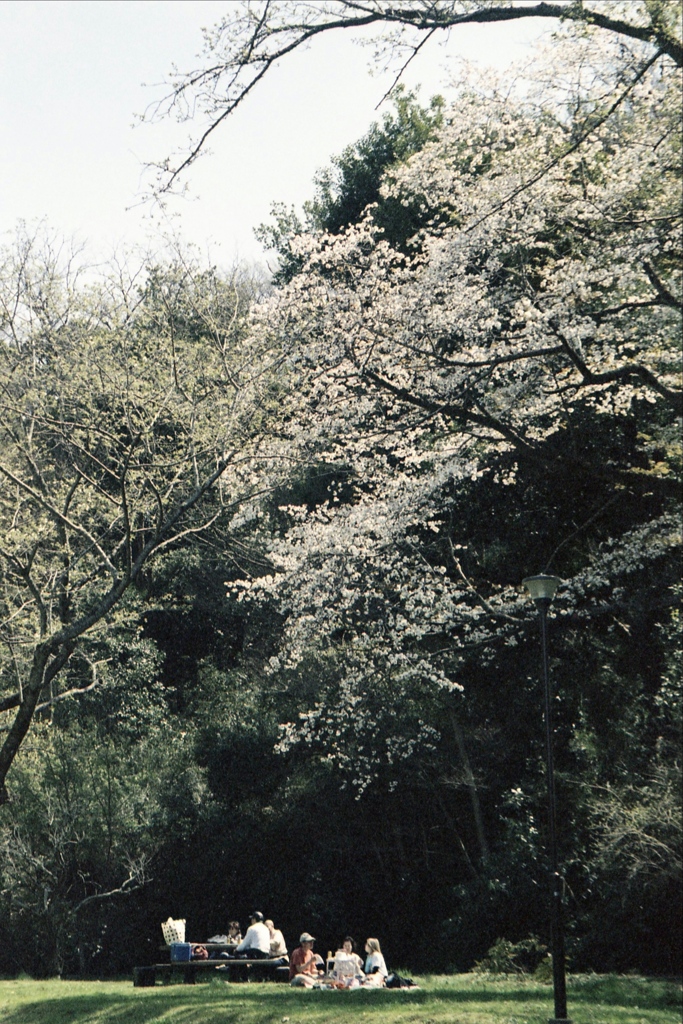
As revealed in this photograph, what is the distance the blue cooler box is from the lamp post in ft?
18.2

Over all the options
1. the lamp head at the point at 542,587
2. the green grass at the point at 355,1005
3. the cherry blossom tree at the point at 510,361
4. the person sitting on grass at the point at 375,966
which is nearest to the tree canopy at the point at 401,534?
the cherry blossom tree at the point at 510,361

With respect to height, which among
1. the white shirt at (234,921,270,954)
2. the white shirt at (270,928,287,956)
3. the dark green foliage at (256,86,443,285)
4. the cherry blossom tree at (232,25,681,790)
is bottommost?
the white shirt at (270,928,287,956)

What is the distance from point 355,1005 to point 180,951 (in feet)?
14.3

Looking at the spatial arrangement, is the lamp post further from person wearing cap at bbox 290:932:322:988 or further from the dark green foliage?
the dark green foliage

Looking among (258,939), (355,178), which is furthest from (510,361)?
(355,178)

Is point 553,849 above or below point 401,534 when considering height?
below

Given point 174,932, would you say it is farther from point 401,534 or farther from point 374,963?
point 401,534

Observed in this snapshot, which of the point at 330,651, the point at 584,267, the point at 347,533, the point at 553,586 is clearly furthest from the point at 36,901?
the point at 584,267

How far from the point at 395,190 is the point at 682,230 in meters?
5.14

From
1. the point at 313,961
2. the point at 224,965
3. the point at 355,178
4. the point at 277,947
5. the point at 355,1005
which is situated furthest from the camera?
the point at 355,178

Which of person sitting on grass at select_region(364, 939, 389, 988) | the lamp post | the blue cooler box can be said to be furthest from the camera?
the blue cooler box

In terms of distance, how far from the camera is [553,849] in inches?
389

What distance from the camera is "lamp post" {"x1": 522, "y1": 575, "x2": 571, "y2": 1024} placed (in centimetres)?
898

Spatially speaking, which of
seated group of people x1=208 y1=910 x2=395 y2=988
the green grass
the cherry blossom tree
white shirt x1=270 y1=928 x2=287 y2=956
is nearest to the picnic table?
seated group of people x1=208 y1=910 x2=395 y2=988
